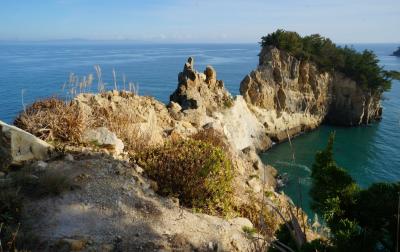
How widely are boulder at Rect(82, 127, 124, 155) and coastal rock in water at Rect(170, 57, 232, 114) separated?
12.6 m

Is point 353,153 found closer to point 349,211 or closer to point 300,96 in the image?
point 300,96

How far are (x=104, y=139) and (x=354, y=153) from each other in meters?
38.8

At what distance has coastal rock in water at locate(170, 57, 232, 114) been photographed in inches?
971

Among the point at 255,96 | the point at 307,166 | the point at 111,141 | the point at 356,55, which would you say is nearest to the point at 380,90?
the point at 356,55

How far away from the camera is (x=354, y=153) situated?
4362 cm

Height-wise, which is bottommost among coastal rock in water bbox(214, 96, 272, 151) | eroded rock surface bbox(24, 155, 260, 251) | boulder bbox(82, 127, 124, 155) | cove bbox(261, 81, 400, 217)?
cove bbox(261, 81, 400, 217)

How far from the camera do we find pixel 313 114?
185 feet

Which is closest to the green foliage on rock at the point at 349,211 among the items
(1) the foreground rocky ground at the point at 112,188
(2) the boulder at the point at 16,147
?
(1) the foreground rocky ground at the point at 112,188

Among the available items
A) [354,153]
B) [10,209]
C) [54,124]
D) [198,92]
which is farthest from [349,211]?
[354,153]

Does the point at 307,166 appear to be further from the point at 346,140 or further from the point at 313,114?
the point at 313,114

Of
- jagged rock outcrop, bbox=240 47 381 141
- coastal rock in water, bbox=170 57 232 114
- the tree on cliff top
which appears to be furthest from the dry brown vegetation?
the tree on cliff top

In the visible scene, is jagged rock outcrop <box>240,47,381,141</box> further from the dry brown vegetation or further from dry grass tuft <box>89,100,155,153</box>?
the dry brown vegetation

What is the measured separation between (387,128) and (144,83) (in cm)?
3987

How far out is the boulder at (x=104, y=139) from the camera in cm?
1038
